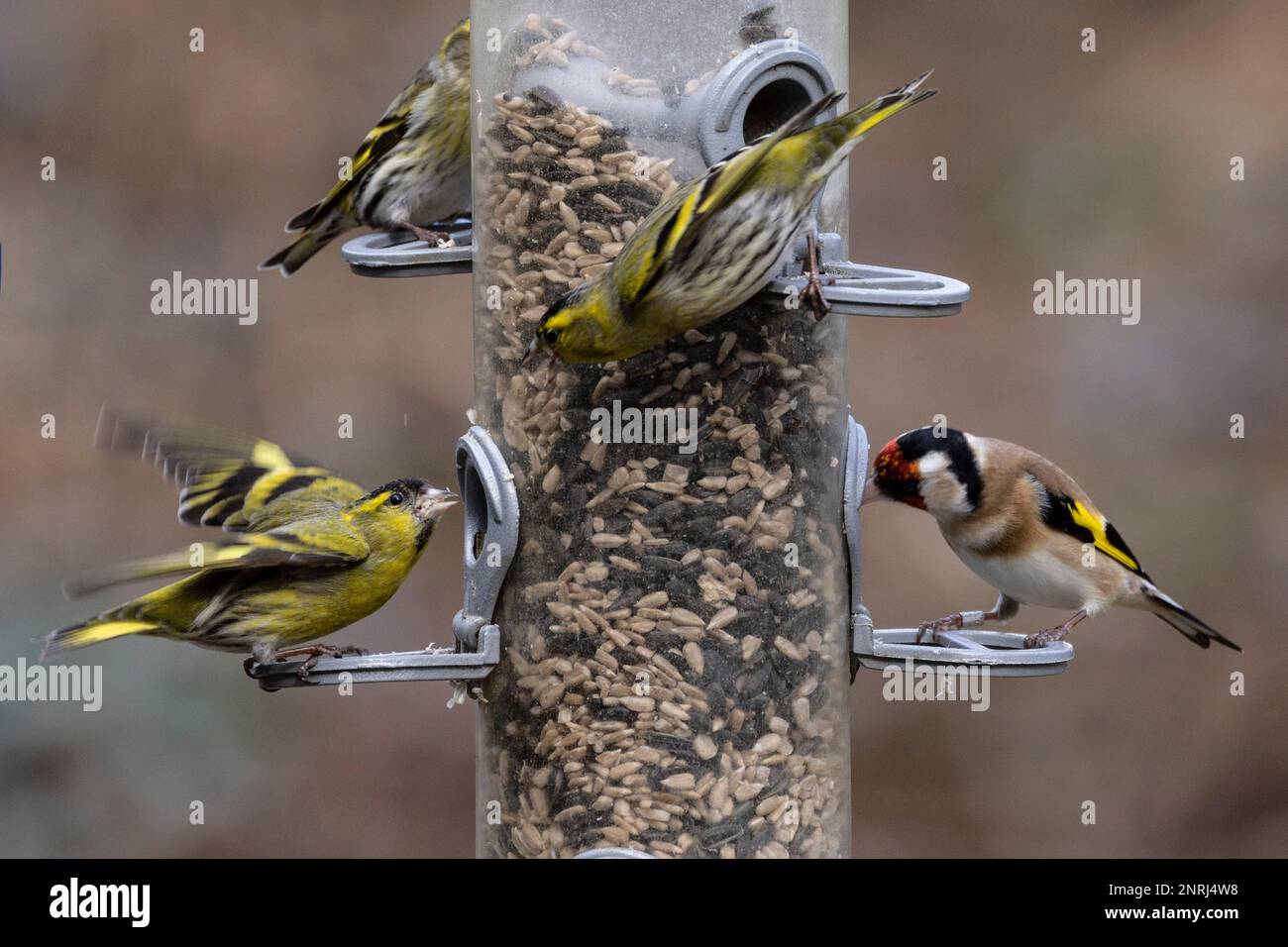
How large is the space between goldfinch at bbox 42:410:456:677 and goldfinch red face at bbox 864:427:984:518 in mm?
1631

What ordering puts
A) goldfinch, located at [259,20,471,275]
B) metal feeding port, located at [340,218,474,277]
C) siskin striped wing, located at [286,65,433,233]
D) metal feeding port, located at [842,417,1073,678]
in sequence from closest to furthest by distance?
metal feeding port, located at [842,417,1073,678]
metal feeding port, located at [340,218,474,277]
goldfinch, located at [259,20,471,275]
siskin striped wing, located at [286,65,433,233]

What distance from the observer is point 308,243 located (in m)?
8.23

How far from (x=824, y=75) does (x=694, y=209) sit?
901mm

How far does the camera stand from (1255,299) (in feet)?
43.8

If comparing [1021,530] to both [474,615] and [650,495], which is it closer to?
[650,495]

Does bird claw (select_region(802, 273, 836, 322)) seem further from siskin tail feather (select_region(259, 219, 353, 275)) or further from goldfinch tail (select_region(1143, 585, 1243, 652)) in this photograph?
siskin tail feather (select_region(259, 219, 353, 275))

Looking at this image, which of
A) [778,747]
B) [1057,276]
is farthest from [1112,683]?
[778,747]

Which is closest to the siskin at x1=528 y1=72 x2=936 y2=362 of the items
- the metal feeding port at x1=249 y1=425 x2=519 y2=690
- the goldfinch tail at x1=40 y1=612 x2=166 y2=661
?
the metal feeding port at x1=249 y1=425 x2=519 y2=690

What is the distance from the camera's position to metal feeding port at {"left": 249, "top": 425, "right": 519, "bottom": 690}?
20.0ft

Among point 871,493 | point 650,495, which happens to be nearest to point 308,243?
point 650,495

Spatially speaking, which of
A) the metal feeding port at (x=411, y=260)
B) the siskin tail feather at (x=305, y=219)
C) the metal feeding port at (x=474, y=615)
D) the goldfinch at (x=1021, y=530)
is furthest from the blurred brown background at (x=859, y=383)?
the metal feeding port at (x=474, y=615)

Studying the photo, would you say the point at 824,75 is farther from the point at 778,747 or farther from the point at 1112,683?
the point at 1112,683

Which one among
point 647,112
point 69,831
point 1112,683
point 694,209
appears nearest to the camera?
point 694,209

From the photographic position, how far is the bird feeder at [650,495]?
6121 millimetres
